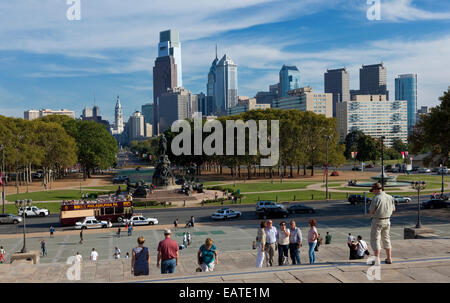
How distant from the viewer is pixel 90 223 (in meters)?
38.9

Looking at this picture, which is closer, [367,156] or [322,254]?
[322,254]

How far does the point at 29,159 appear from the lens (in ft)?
264

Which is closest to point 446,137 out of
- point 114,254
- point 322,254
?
point 322,254

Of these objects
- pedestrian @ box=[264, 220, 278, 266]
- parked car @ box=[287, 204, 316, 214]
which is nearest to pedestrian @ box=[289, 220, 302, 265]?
pedestrian @ box=[264, 220, 278, 266]

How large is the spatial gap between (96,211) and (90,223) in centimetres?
178

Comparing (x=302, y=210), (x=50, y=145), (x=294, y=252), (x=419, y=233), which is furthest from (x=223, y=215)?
(x=50, y=145)

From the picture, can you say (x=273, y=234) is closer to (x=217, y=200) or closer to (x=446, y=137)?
(x=446, y=137)

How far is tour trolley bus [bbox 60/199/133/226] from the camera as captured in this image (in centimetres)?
3953

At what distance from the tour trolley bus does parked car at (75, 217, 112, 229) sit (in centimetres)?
97

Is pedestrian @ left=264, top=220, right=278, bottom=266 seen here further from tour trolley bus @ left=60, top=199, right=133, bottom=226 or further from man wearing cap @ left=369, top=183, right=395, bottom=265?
tour trolley bus @ left=60, top=199, right=133, bottom=226

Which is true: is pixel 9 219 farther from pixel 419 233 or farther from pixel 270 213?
pixel 419 233

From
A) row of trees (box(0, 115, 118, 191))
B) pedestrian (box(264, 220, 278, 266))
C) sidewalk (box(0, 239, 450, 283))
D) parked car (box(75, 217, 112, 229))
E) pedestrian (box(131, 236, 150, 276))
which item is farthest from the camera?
row of trees (box(0, 115, 118, 191))

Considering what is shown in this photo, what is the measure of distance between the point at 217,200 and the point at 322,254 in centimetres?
3860

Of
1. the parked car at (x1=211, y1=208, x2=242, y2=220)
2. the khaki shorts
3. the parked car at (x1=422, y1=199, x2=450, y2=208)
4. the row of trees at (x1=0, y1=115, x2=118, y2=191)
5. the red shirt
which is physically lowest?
the parked car at (x1=211, y1=208, x2=242, y2=220)
